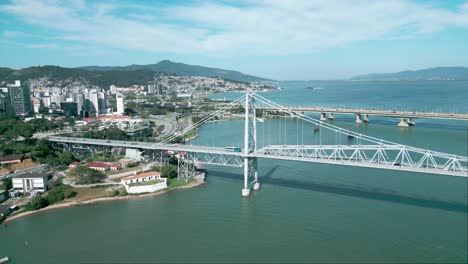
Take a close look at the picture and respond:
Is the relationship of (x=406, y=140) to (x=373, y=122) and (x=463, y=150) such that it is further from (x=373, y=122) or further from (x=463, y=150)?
(x=373, y=122)

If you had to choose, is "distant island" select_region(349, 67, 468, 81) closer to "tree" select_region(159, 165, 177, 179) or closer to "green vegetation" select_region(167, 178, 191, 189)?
"tree" select_region(159, 165, 177, 179)

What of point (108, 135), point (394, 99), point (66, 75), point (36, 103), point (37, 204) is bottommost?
point (37, 204)

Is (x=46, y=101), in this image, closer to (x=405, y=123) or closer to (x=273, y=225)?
(x=405, y=123)

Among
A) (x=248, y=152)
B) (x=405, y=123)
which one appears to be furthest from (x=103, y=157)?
(x=405, y=123)

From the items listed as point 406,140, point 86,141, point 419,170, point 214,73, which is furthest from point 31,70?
point 214,73

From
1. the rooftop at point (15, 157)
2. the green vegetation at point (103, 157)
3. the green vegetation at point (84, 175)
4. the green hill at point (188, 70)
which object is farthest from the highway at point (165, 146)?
the green hill at point (188, 70)
